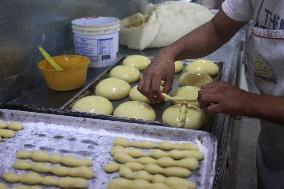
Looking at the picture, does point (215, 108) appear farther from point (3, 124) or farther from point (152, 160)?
point (3, 124)

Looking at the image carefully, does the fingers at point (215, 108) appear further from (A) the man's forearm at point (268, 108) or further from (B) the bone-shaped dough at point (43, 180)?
(B) the bone-shaped dough at point (43, 180)

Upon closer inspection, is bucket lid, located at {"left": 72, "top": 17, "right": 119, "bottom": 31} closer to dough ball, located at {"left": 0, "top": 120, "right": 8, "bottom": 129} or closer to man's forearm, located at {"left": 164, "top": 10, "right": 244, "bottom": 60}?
man's forearm, located at {"left": 164, "top": 10, "right": 244, "bottom": 60}

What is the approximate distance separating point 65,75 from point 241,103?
0.81 meters

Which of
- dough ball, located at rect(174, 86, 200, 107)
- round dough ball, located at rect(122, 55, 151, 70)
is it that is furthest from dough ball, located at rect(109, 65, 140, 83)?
dough ball, located at rect(174, 86, 200, 107)

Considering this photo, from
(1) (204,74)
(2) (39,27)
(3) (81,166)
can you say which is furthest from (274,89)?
(2) (39,27)

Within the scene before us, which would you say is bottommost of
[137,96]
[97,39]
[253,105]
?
[137,96]

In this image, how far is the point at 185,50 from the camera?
1.42 metres

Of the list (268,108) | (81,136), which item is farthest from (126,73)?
(268,108)

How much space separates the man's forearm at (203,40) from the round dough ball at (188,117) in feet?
0.76

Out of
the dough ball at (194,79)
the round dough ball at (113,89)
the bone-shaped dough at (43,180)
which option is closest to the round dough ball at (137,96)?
the round dough ball at (113,89)

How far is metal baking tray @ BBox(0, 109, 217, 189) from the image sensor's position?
102 cm

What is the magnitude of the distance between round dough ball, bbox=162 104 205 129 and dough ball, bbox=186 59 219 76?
446mm

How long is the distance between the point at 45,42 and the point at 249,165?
1914 millimetres

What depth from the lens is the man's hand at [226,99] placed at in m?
0.97
